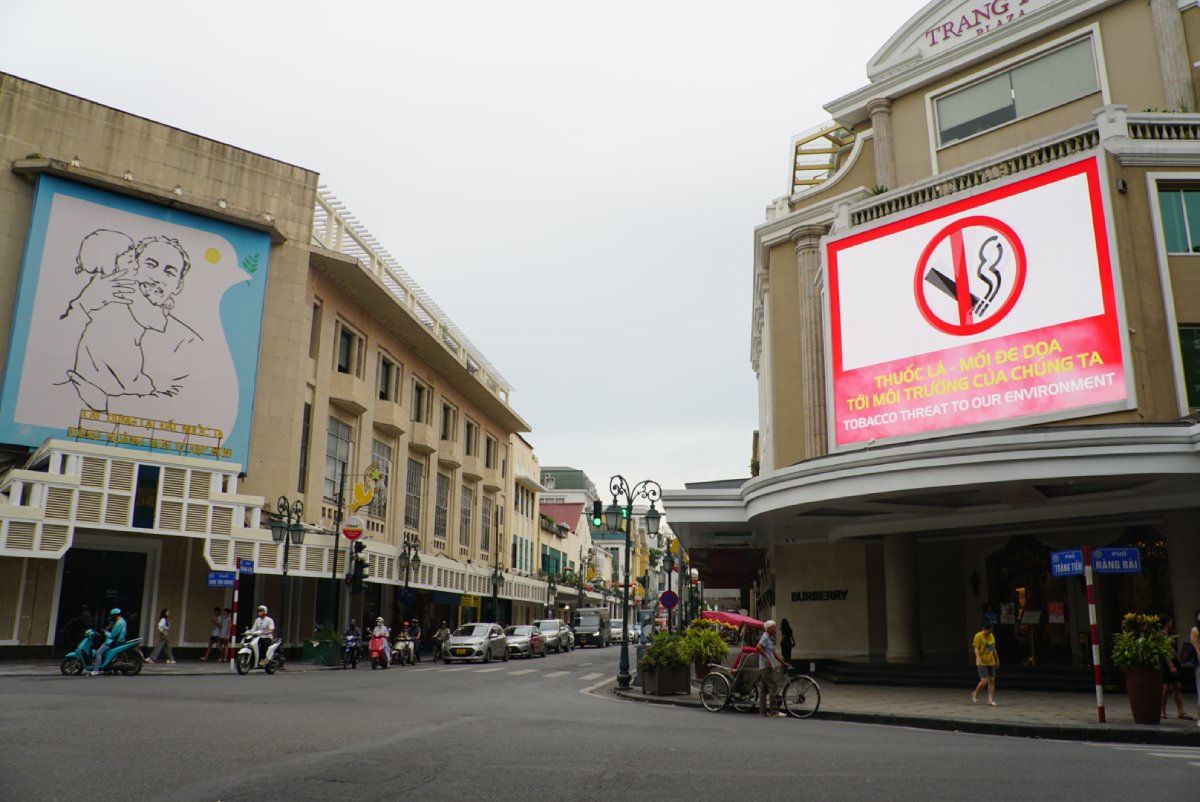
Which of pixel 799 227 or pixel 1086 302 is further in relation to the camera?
pixel 799 227

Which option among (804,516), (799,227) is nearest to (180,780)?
(804,516)

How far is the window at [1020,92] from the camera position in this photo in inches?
1001

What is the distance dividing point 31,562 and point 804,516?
21.7 meters

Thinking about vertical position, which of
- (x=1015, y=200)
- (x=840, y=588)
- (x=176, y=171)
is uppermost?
→ (x=176, y=171)

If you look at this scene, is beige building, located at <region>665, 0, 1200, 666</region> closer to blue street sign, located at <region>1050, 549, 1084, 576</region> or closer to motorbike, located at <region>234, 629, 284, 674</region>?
blue street sign, located at <region>1050, 549, 1084, 576</region>

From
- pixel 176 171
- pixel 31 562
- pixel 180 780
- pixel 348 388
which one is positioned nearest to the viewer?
pixel 180 780

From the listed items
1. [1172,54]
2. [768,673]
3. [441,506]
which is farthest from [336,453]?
[1172,54]

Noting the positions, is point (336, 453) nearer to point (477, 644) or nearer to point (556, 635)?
point (477, 644)

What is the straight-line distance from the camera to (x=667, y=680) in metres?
20.5

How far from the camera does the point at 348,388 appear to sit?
37.3 m

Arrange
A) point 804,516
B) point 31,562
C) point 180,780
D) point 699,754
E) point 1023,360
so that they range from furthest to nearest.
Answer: point 31,562 → point 804,516 → point 1023,360 → point 699,754 → point 180,780

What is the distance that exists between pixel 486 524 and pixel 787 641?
115ft

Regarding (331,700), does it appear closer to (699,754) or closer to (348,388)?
(699,754)

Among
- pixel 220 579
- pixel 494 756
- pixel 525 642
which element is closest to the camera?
pixel 494 756
